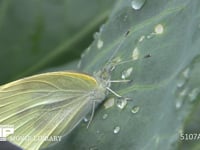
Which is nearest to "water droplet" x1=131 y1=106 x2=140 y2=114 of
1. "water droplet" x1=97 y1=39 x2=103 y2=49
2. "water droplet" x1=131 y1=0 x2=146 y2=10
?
"water droplet" x1=131 y1=0 x2=146 y2=10

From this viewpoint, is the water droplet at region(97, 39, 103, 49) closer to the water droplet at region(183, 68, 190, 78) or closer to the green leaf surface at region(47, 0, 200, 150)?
the green leaf surface at region(47, 0, 200, 150)

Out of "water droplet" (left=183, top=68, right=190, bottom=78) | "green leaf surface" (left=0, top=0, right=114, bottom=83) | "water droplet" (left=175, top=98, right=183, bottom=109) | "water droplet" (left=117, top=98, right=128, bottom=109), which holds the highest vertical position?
"green leaf surface" (left=0, top=0, right=114, bottom=83)

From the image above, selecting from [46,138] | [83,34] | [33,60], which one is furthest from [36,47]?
[46,138]

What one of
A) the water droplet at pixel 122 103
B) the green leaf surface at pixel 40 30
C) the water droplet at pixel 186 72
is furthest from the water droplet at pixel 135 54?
the green leaf surface at pixel 40 30

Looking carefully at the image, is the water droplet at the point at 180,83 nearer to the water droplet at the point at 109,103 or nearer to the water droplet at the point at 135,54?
the water droplet at the point at 135,54

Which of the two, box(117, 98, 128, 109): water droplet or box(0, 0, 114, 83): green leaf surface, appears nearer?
box(117, 98, 128, 109): water droplet

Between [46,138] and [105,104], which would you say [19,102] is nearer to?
[46,138]
